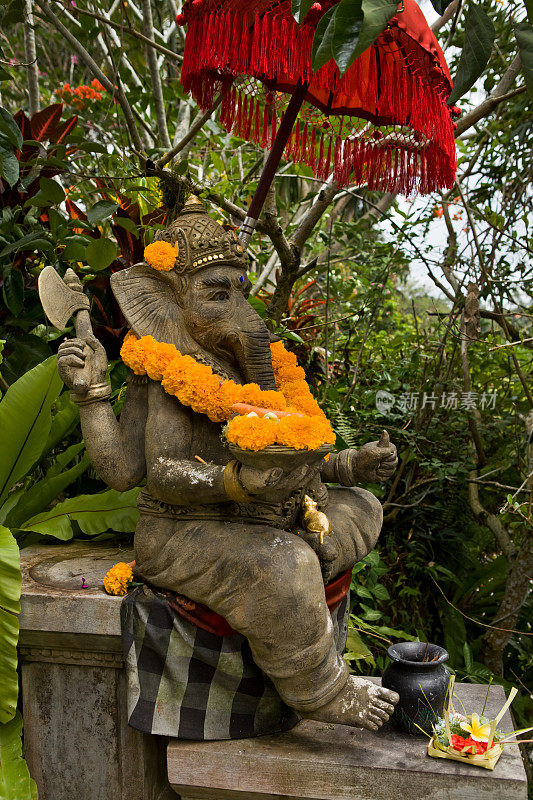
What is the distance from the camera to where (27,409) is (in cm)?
237

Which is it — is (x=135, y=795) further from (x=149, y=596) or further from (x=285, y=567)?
(x=285, y=567)

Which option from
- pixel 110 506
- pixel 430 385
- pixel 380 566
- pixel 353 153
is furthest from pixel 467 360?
pixel 110 506

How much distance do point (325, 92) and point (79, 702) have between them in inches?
88.9

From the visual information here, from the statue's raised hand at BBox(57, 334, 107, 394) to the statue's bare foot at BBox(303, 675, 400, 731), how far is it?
109 cm

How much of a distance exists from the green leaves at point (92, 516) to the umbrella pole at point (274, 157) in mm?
1007

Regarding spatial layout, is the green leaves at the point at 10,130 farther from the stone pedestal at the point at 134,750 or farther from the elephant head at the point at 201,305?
the stone pedestal at the point at 134,750

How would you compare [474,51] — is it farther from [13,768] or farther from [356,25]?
[13,768]

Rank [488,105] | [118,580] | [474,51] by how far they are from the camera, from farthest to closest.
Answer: [488,105]
[118,580]
[474,51]

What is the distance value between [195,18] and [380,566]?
2.54 m

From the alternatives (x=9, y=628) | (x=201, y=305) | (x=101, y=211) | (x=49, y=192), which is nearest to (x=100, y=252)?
(x=101, y=211)

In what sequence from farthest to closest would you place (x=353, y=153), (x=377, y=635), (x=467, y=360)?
(x=467, y=360) < (x=377, y=635) < (x=353, y=153)

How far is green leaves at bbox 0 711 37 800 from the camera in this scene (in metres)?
1.89

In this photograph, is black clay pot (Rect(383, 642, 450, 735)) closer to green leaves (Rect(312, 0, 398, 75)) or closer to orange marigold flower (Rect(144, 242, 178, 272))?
orange marigold flower (Rect(144, 242, 178, 272))

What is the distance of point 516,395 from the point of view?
13.6 ft
